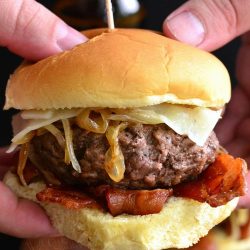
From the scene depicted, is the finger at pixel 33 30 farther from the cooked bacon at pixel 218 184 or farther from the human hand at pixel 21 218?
the cooked bacon at pixel 218 184

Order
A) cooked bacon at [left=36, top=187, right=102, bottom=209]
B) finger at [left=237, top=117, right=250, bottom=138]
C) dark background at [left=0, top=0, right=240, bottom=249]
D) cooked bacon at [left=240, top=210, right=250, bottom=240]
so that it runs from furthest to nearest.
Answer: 1. dark background at [left=0, top=0, right=240, bottom=249]
2. finger at [left=237, top=117, right=250, bottom=138]
3. cooked bacon at [left=240, top=210, right=250, bottom=240]
4. cooked bacon at [left=36, top=187, right=102, bottom=209]

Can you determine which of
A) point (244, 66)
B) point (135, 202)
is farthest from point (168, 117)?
point (244, 66)

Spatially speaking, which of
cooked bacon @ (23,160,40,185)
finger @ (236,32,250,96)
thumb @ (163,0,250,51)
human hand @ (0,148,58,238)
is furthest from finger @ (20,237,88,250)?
finger @ (236,32,250,96)

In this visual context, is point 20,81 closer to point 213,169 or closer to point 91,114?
point 91,114

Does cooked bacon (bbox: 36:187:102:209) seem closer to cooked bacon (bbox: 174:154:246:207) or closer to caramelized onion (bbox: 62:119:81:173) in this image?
caramelized onion (bbox: 62:119:81:173)

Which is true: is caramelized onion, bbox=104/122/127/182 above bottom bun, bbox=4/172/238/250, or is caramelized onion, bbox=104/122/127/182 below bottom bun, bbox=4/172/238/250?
above

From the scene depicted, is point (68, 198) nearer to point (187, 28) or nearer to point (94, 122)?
point (94, 122)
